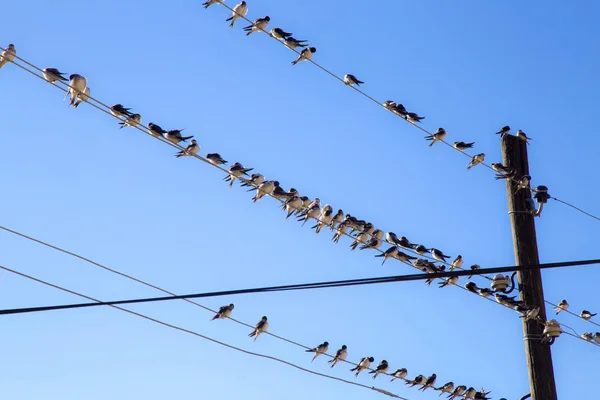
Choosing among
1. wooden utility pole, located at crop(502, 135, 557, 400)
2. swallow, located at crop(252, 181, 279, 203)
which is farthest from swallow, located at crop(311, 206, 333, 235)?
wooden utility pole, located at crop(502, 135, 557, 400)

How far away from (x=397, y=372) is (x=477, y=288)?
717 centimetres

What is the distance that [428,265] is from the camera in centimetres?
1617

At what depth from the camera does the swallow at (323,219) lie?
17.2 m

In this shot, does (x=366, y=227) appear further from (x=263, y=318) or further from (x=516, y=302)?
(x=516, y=302)

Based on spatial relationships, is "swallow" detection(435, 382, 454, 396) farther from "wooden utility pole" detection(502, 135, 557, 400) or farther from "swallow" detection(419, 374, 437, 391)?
"wooden utility pole" detection(502, 135, 557, 400)

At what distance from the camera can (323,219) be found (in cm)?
1827

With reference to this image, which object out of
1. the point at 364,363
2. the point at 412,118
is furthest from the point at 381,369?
the point at 412,118

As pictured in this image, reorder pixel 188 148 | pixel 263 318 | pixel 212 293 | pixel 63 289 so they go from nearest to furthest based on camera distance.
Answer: pixel 212 293
pixel 63 289
pixel 188 148
pixel 263 318

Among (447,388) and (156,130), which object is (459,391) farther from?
(156,130)

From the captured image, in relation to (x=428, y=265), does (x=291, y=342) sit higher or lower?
lower

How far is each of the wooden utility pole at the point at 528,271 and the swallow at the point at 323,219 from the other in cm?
428

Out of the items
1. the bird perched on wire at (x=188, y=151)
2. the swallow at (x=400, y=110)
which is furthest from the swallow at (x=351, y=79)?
the bird perched on wire at (x=188, y=151)

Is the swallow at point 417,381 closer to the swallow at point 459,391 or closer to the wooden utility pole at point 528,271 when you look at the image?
the swallow at point 459,391

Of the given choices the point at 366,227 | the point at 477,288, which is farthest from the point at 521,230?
the point at 366,227
